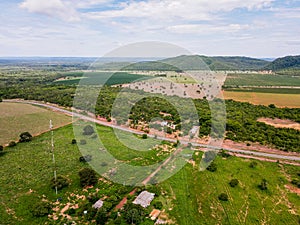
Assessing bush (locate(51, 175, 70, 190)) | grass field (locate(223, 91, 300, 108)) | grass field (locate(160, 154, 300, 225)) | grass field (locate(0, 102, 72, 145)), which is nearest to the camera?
grass field (locate(160, 154, 300, 225))

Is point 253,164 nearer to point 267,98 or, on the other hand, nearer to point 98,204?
point 98,204

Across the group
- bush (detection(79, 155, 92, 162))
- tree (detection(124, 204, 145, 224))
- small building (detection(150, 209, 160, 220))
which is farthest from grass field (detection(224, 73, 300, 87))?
tree (detection(124, 204, 145, 224))

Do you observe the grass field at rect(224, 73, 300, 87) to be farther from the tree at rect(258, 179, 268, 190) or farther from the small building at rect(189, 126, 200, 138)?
the tree at rect(258, 179, 268, 190)

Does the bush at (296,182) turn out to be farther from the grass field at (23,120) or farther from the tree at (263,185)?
the grass field at (23,120)

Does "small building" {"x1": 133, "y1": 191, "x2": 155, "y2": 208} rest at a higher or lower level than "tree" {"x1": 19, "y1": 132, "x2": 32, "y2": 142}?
A: lower

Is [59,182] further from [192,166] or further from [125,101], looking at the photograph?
[125,101]

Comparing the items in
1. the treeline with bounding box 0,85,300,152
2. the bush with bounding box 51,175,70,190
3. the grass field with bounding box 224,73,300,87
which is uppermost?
the grass field with bounding box 224,73,300,87
